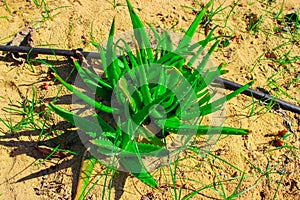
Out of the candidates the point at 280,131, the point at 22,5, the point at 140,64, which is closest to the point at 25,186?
the point at 140,64

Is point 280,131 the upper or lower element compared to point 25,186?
upper

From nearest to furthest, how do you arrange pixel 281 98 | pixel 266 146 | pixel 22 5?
pixel 266 146 < pixel 281 98 < pixel 22 5

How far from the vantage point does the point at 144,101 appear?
1703 millimetres

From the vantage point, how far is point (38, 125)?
1.83 metres

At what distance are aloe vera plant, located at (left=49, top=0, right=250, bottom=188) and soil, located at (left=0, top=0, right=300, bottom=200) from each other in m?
0.17

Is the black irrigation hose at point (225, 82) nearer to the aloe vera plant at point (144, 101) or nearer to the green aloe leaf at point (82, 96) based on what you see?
the aloe vera plant at point (144, 101)

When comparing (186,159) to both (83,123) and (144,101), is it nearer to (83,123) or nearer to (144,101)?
(144,101)

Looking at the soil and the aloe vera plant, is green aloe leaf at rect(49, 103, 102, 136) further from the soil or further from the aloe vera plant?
the soil

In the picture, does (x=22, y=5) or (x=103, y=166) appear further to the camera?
(x=22, y=5)

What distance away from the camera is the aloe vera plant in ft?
5.34

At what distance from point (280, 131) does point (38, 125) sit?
1191 millimetres

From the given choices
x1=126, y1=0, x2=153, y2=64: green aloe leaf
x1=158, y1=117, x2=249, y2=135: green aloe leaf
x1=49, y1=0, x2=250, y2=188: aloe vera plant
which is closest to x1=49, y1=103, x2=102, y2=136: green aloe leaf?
x1=49, y1=0, x2=250, y2=188: aloe vera plant

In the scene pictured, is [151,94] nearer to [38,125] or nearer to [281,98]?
[38,125]

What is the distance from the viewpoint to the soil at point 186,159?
175 centimetres
